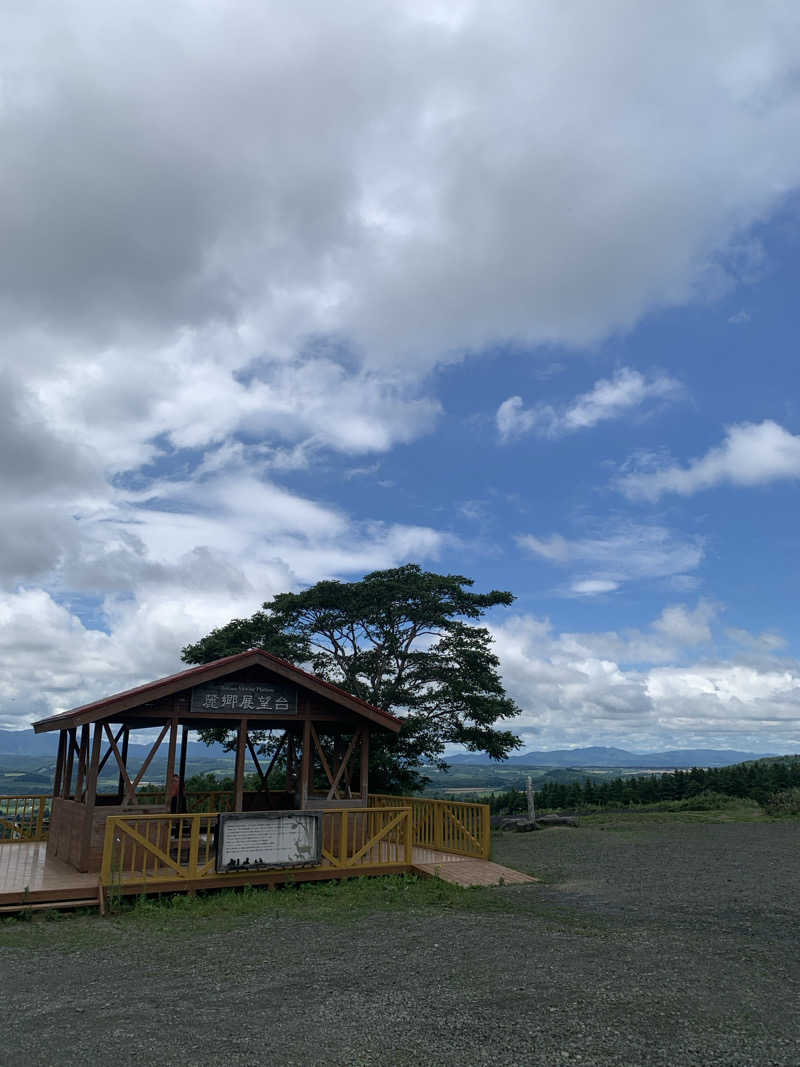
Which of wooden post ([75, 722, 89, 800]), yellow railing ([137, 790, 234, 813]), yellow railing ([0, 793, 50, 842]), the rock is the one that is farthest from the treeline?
wooden post ([75, 722, 89, 800])

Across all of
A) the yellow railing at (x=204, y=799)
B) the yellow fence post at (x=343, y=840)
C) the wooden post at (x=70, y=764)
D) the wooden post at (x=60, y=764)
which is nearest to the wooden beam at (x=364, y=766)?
the yellow fence post at (x=343, y=840)

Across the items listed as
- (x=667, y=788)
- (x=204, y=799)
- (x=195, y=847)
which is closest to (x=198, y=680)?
(x=195, y=847)

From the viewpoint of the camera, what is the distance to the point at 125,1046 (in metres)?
5.89

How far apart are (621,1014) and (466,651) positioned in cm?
1992

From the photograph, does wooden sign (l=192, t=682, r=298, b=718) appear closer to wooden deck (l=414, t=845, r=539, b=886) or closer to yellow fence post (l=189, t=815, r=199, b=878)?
yellow fence post (l=189, t=815, r=199, b=878)

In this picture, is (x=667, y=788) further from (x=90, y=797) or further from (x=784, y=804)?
(x=90, y=797)

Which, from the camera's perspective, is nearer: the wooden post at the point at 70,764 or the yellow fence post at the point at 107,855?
the yellow fence post at the point at 107,855

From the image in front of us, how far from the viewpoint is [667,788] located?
38469 millimetres

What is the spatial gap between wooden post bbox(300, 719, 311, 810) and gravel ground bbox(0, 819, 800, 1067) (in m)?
4.46

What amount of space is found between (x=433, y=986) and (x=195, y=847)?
6.16m

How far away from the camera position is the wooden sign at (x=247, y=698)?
14.7 meters

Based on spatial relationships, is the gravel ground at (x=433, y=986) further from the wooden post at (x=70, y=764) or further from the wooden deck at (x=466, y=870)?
the wooden post at (x=70, y=764)

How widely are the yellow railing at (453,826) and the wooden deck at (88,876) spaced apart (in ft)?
1.02

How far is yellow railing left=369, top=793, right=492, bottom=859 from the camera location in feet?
52.7
